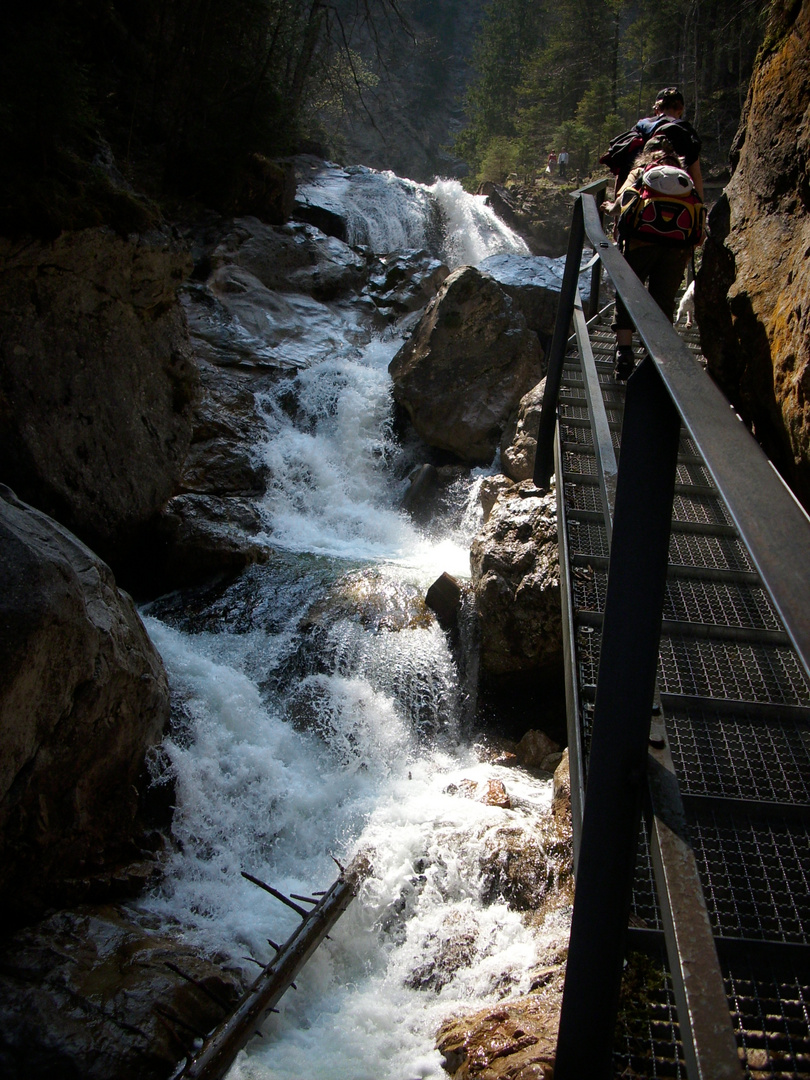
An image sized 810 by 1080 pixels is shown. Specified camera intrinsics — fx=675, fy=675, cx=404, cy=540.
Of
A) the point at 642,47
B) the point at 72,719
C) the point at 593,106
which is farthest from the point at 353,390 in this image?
the point at 642,47

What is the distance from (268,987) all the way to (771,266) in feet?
13.4

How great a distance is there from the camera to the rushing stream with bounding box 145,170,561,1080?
3574mm

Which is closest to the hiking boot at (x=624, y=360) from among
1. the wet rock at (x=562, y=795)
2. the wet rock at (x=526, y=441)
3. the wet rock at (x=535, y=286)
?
the wet rock at (x=562, y=795)

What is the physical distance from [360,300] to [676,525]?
45.3ft

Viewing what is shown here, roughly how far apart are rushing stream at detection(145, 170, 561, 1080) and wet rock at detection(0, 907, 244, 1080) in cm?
31

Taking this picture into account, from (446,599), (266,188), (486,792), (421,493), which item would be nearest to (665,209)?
(486,792)

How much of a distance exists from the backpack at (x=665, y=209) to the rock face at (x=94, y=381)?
528 cm

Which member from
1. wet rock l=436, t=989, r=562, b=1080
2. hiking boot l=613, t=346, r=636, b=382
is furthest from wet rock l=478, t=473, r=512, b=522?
wet rock l=436, t=989, r=562, b=1080

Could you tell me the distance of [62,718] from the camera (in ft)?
12.6

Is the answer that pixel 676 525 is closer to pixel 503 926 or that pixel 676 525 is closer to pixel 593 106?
pixel 503 926

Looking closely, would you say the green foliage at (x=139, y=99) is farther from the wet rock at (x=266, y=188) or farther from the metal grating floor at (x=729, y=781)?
the metal grating floor at (x=729, y=781)

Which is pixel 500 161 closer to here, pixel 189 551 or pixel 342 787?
pixel 189 551

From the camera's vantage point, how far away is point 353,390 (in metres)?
11.9

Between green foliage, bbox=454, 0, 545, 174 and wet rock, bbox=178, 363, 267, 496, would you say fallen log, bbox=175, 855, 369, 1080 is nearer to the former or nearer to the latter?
wet rock, bbox=178, 363, 267, 496
